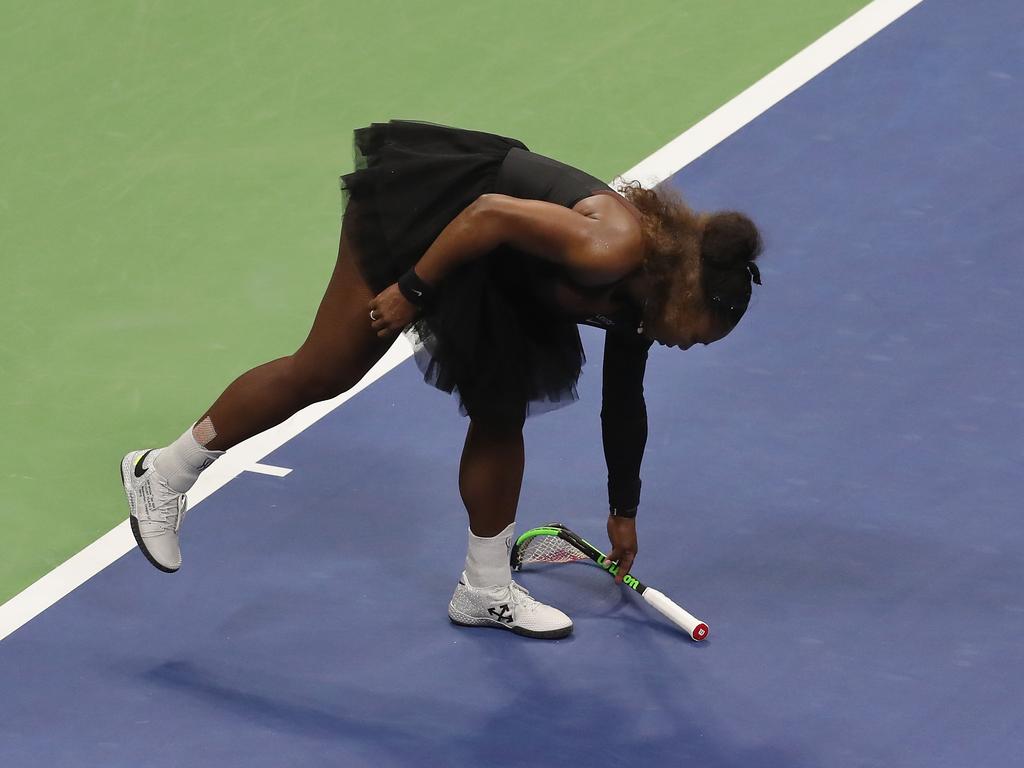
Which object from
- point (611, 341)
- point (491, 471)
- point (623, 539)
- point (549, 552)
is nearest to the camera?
point (611, 341)

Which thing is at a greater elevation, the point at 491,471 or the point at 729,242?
the point at 729,242

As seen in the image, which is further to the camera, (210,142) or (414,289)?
(210,142)

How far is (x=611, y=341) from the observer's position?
5059mm

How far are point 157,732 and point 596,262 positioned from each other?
5.74 feet

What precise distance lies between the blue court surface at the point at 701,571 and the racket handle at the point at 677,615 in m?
0.06

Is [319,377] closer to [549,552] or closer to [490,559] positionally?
[490,559]

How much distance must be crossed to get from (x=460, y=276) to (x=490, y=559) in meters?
0.95

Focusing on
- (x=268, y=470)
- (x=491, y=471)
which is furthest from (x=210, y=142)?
(x=491, y=471)

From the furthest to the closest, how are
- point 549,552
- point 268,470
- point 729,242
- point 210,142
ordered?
point 210,142
point 268,470
point 549,552
point 729,242

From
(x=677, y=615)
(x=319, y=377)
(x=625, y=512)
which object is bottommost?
(x=677, y=615)

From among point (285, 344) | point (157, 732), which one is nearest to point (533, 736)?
point (157, 732)

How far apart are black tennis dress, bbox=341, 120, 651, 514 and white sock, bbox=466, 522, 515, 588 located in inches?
15.9

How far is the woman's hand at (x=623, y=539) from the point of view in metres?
5.29

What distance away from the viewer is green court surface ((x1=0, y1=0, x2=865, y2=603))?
256 inches
